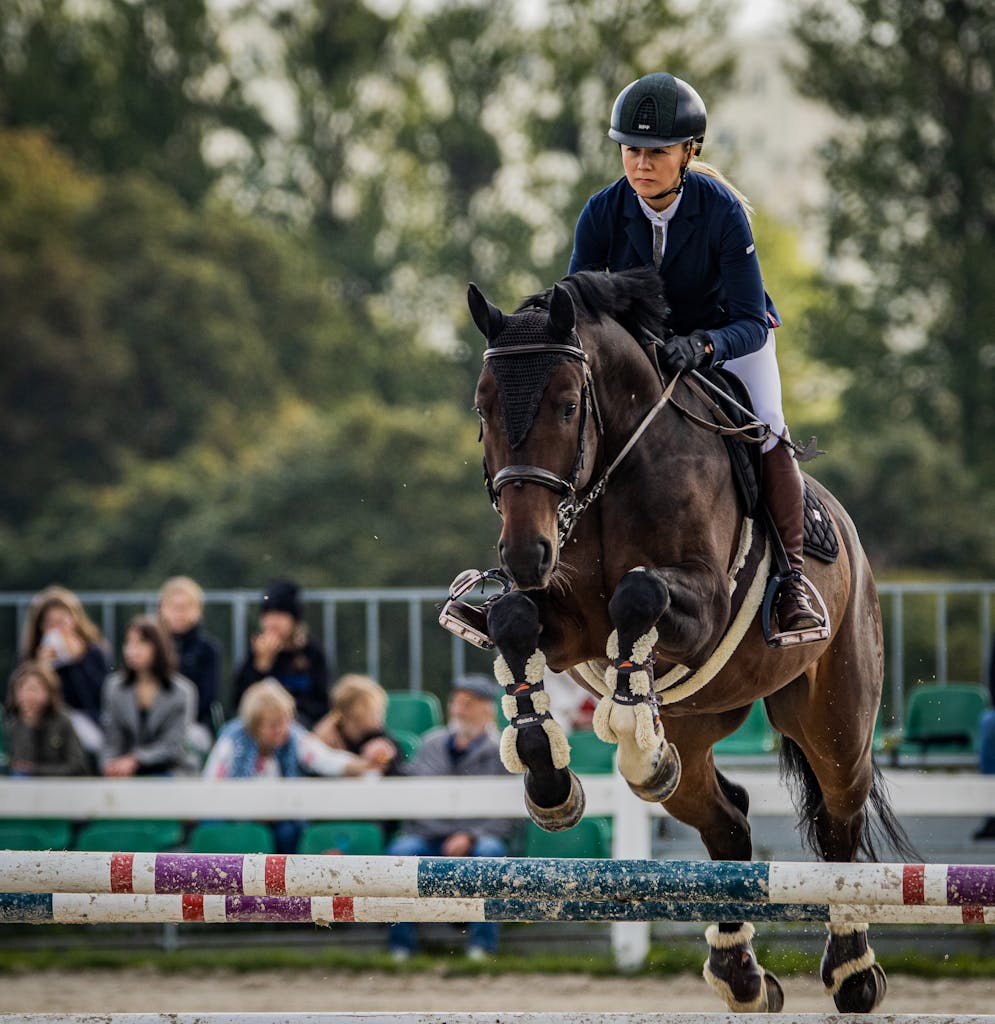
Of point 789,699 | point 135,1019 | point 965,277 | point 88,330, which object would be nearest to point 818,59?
point 965,277

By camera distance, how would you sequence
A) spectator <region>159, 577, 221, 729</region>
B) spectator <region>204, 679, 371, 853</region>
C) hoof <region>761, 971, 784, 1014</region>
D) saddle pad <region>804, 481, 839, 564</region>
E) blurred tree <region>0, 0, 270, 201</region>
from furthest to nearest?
blurred tree <region>0, 0, 270, 201</region> → spectator <region>159, 577, 221, 729</region> → spectator <region>204, 679, 371, 853</region> → hoof <region>761, 971, 784, 1014</region> → saddle pad <region>804, 481, 839, 564</region>

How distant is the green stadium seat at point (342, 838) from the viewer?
7.57 m

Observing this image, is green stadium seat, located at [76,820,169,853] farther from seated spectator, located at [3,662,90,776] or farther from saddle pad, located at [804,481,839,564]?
saddle pad, located at [804,481,839,564]

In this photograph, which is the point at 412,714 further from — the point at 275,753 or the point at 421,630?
the point at 421,630

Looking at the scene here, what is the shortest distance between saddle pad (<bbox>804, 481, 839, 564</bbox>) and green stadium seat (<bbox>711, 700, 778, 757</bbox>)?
3.69 metres

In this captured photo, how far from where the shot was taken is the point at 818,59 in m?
17.3

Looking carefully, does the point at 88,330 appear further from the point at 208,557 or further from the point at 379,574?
the point at 379,574

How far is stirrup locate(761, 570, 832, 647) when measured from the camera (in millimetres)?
4320

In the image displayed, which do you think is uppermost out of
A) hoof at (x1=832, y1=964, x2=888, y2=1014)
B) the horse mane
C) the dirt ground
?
the horse mane

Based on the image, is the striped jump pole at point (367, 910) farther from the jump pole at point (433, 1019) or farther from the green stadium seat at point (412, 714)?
the green stadium seat at point (412, 714)

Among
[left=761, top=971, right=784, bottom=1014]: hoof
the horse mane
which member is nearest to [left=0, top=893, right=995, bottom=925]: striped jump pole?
[left=761, top=971, right=784, bottom=1014]: hoof

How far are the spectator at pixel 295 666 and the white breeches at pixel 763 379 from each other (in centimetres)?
410

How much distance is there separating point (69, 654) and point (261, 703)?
1.50 meters

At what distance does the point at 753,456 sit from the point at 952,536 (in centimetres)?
1030
